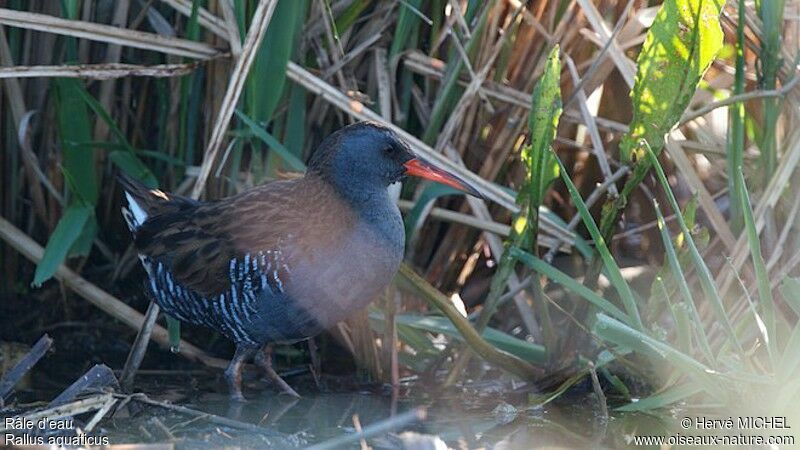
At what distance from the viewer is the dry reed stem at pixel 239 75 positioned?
3.44m

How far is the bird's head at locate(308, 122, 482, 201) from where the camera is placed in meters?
3.46

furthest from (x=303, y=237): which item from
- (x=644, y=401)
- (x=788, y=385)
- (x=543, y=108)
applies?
(x=788, y=385)

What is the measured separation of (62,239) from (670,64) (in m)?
1.86

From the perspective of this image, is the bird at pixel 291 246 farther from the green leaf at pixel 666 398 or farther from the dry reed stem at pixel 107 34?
the green leaf at pixel 666 398

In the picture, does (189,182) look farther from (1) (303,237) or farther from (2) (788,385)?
(2) (788,385)

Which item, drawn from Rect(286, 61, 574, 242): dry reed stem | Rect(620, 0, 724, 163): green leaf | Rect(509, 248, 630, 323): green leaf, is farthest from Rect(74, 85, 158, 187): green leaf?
Rect(620, 0, 724, 163): green leaf

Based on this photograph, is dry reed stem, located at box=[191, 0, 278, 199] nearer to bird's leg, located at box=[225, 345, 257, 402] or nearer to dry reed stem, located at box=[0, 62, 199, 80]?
dry reed stem, located at box=[0, 62, 199, 80]

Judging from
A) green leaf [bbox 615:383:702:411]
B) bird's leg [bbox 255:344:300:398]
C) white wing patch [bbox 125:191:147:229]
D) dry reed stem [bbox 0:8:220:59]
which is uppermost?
dry reed stem [bbox 0:8:220:59]

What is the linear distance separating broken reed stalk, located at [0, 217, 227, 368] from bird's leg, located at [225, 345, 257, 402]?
211 mm

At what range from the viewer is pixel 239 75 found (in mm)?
3500

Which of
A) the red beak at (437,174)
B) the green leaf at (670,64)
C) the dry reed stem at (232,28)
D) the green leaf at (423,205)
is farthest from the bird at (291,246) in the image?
the green leaf at (670,64)

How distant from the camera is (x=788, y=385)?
287 centimetres

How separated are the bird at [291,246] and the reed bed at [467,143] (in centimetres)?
15

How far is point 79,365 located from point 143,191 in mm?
637
